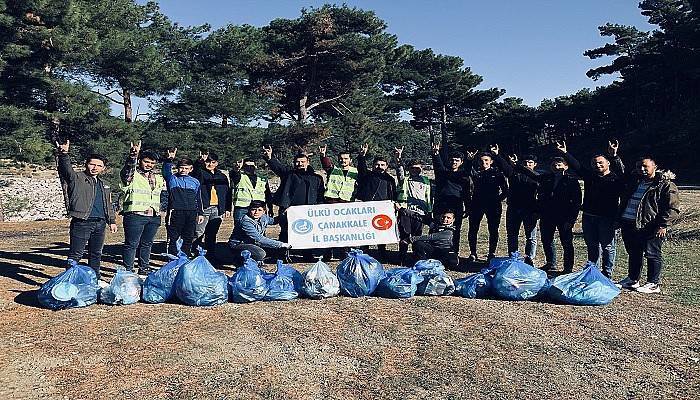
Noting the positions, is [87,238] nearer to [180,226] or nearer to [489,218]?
[180,226]

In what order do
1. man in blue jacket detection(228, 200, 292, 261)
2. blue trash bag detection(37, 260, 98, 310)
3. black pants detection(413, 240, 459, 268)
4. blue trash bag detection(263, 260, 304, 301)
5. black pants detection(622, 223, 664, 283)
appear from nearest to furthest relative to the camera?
blue trash bag detection(37, 260, 98, 310), blue trash bag detection(263, 260, 304, 301), black pants detection(622, 223, 664, 283), man in blue jacket detection(228, 200, 292, 261), black pants detection(413, 240, 459, 268)

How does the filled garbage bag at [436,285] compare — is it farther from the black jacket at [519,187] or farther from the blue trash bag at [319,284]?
the black jacket at [519,187]

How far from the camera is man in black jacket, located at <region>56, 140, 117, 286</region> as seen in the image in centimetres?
666

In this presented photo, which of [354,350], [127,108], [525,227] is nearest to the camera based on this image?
[354,350]

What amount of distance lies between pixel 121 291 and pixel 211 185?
2.77 meters

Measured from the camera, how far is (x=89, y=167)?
6820 millimetres

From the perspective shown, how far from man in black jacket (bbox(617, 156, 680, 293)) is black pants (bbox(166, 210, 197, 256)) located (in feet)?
17.2

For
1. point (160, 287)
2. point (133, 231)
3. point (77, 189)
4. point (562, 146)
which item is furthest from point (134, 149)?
point (562, 146)

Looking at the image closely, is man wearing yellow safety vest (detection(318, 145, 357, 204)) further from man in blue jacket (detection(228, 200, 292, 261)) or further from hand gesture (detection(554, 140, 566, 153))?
hand gesture (detection(554, 140, 566, 153))

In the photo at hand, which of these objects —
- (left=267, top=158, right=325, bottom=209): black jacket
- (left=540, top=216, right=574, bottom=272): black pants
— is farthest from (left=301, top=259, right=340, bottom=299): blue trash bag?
(left=540, top=216, right=574, bottom=272): black pants

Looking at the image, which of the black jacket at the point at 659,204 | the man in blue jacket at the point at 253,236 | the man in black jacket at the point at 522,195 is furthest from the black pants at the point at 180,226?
the black jacket at the point at 659,204

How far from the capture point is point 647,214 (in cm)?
665

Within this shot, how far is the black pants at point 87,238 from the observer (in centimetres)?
680

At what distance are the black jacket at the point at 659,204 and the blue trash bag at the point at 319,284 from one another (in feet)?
11.1
